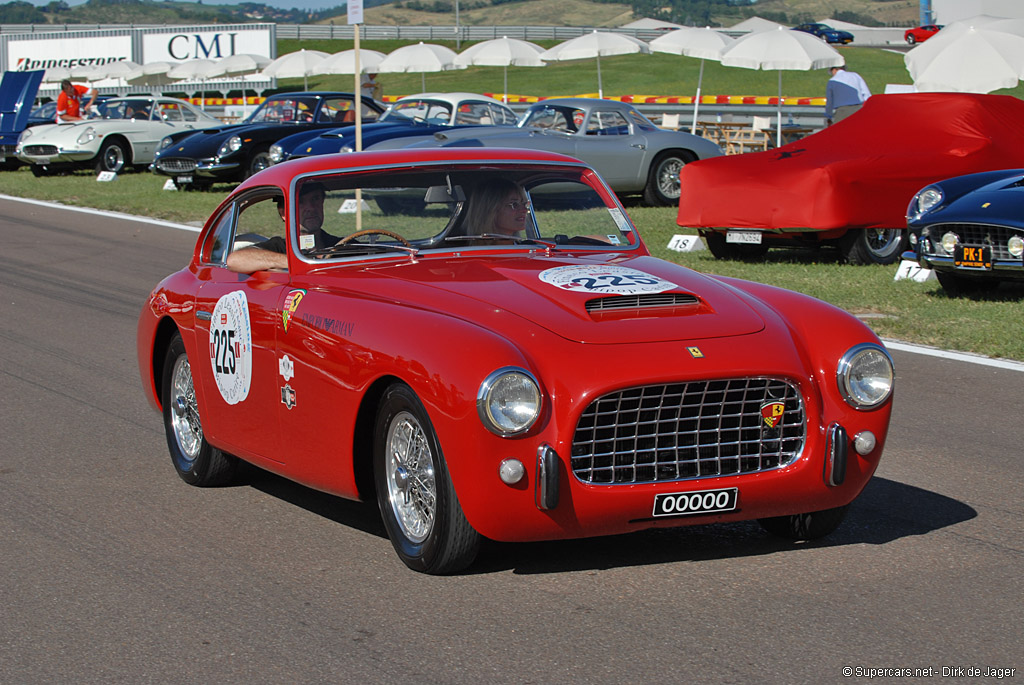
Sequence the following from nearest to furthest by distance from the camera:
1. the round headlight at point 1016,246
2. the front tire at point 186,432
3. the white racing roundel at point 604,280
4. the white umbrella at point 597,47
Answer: the white racing roundel at point 604,280, the front tire at point 186,432, the round headlight at point 1016,246, the white umbrella at point 597,47

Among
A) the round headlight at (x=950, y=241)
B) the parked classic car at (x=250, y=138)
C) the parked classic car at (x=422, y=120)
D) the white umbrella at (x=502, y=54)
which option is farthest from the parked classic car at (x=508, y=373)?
the white umbrella at (x=502, y=54)

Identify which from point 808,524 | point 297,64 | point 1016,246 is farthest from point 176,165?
point 808,524

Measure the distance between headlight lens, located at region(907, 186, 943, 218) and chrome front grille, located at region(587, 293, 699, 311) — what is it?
280 inches

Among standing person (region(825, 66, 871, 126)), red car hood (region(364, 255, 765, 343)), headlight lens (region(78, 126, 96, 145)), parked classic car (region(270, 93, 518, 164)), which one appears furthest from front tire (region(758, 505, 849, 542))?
headlight lens (region(78, 126, 96, 145))

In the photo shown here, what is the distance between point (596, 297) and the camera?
4.69 m

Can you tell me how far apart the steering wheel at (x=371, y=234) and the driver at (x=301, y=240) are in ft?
0.13

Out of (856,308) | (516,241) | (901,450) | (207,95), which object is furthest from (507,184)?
(207,95)

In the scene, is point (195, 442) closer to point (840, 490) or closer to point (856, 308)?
point (840, 490)

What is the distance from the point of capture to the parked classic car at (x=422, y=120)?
18812 mm

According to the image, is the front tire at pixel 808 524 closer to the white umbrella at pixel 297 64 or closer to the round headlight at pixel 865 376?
the round headlight at pixel 865 376

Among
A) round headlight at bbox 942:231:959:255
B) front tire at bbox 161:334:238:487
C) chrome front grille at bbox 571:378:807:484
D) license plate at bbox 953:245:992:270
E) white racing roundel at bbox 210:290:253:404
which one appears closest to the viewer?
chrome front grille at bbox 571:378:807:484

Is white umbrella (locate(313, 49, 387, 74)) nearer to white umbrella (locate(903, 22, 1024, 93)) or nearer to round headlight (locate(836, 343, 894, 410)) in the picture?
white umbrella (locate(903, 22, 1024, 93))

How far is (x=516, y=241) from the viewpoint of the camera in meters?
→ 5.70

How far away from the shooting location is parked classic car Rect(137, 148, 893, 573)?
4.28 metres
